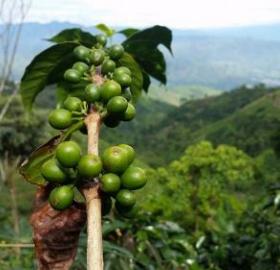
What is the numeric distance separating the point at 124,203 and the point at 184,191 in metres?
36.0

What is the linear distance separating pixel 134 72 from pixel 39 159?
2.41ft

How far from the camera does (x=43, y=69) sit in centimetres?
199

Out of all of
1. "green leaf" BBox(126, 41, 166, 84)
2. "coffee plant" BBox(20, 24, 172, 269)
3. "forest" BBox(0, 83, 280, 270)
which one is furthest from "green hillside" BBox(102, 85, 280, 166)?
"coffee plant" BBox(20, 24, 172, 269)

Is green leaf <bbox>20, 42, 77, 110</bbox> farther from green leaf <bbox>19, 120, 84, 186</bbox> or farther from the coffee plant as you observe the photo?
green leaf <bbox>19, 120, 84, 186</bbox>

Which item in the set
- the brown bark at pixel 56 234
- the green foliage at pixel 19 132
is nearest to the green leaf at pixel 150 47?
the brown bark at pixel 56 234

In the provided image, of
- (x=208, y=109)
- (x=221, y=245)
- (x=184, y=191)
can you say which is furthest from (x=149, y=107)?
(x=221, y=245)

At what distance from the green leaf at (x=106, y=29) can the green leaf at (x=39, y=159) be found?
96cm

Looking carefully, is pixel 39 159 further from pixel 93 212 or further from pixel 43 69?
pixel 43 69

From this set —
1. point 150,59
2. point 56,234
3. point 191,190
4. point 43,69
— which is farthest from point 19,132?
point 56,234

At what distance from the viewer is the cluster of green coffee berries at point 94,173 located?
3.51ft

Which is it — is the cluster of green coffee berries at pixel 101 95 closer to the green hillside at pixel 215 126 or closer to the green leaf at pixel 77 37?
the green leaf at pixel 77 37

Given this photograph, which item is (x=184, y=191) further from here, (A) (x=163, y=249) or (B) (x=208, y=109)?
(B) (x=208, y=109)

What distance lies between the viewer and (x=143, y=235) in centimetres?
397

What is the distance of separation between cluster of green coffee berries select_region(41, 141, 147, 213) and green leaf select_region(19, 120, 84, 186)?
0.05m
